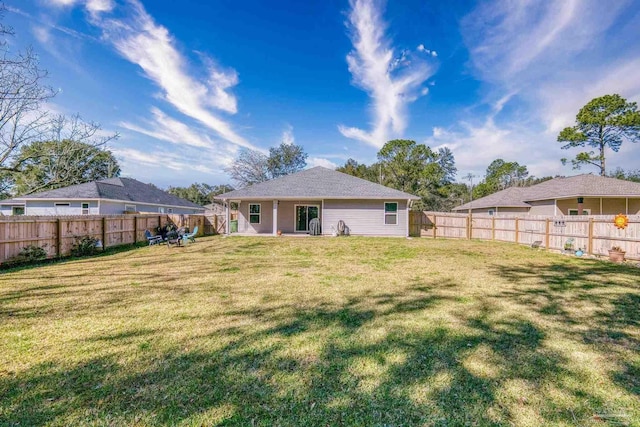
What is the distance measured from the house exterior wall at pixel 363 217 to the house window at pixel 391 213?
0.18 meters

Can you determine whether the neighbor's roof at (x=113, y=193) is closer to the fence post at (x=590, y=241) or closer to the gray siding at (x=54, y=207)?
the gray siding at (x=54, y=207)

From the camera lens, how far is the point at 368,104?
19.4 metres

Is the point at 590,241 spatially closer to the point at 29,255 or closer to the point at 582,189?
the point at 582,189

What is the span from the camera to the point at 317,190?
17.1 meters

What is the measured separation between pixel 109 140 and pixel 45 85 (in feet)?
9.81

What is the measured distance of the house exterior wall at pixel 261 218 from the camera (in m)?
17.8

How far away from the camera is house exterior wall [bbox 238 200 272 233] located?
17844 mm

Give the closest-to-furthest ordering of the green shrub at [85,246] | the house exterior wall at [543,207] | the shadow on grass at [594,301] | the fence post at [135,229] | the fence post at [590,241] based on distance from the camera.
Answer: the shadow on grass at [594,301] → the green shrub at [85,246] → the fence post at [590,241] → the fence post at [135,229] → the house exterior wall at [543,207]

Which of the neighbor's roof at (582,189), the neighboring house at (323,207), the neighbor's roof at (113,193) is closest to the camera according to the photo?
the neighbor's roof at (582,189)

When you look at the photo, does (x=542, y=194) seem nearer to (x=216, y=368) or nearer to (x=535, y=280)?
(x=535, y=280)

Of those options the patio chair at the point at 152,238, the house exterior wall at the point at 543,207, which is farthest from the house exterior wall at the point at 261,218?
the house exterior wall at the point at 543,207

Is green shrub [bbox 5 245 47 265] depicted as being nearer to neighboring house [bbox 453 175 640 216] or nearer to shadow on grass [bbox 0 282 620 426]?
shadow on grass [bbox 0 282 620 426]

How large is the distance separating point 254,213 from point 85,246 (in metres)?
9.21

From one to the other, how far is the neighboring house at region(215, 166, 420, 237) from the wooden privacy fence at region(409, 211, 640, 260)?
8.87ft
